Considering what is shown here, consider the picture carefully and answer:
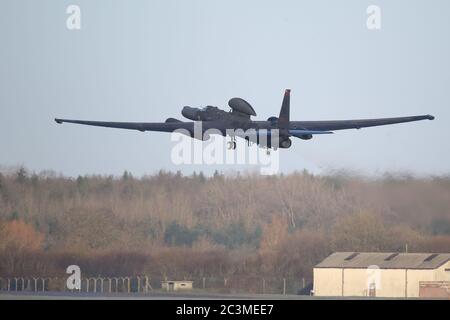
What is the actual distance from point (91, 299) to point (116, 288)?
13519 mm

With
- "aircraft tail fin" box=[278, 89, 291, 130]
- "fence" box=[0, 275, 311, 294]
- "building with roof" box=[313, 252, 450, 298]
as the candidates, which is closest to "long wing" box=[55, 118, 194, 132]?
"aircraft tail fin" box=[278, 89, 291, 130]

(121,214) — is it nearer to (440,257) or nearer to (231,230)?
(231,230)

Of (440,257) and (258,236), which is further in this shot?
(258,236)

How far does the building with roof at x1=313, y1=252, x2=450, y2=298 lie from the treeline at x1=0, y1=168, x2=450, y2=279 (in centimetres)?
171

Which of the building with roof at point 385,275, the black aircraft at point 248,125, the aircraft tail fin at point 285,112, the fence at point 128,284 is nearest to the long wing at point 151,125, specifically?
the black aircraft at point 248,125

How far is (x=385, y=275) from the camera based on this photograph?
361 ft

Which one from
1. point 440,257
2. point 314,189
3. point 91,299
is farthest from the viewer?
point 314,189

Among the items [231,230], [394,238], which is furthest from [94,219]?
[394,238]

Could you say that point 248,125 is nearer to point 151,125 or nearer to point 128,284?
point 151,125

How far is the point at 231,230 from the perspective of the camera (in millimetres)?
119750

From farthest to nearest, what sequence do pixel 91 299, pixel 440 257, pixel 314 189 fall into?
pixel 314 189, pixel 440 257, pixel 91 299

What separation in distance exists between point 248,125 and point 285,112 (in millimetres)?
3247

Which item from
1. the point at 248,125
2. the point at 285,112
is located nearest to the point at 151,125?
the point at 248,125

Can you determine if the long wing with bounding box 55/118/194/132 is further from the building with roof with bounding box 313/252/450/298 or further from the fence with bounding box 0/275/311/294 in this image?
the building with roof with bounding box 313/252/450/298
